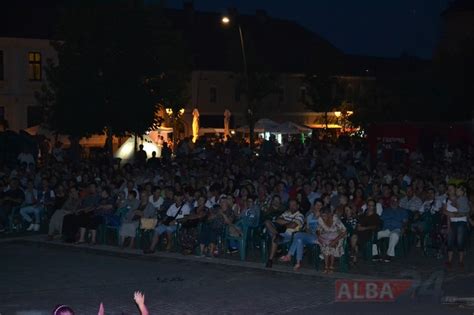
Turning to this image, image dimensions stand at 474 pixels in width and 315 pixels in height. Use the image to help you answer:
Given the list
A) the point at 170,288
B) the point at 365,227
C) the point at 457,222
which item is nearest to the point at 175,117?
the point at 365,227

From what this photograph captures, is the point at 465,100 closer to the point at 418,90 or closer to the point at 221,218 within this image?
the point at 418,90

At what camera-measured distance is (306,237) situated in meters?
14.0

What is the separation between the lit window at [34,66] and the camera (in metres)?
46.2

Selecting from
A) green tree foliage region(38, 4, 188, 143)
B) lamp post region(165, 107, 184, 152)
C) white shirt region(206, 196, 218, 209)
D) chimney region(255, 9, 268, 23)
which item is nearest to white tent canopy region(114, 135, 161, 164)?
green tree foliage region(38, 4, 188, 143)

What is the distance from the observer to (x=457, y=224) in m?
13.8

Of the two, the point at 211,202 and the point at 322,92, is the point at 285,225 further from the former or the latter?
the point at 322,92

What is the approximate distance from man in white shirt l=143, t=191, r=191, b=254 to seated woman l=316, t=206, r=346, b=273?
3306 millimetres

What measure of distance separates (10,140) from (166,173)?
10452 millimetres

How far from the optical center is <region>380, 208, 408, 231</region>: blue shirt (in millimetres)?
14664

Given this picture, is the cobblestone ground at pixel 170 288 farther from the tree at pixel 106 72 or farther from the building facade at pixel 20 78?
the building facade at pixel 20 78

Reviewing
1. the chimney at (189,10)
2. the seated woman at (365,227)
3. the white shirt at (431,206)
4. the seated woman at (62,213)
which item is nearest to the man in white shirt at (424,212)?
the white shirt at (431,206)

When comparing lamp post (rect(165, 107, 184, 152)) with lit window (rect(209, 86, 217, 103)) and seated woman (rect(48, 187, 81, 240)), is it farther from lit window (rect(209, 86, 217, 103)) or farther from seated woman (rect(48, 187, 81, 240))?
seated woman (rect(48, 187, 81, 240))

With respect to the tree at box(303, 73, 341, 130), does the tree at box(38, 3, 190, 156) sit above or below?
below

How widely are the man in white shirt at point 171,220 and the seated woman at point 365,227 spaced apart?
3.57 meters
